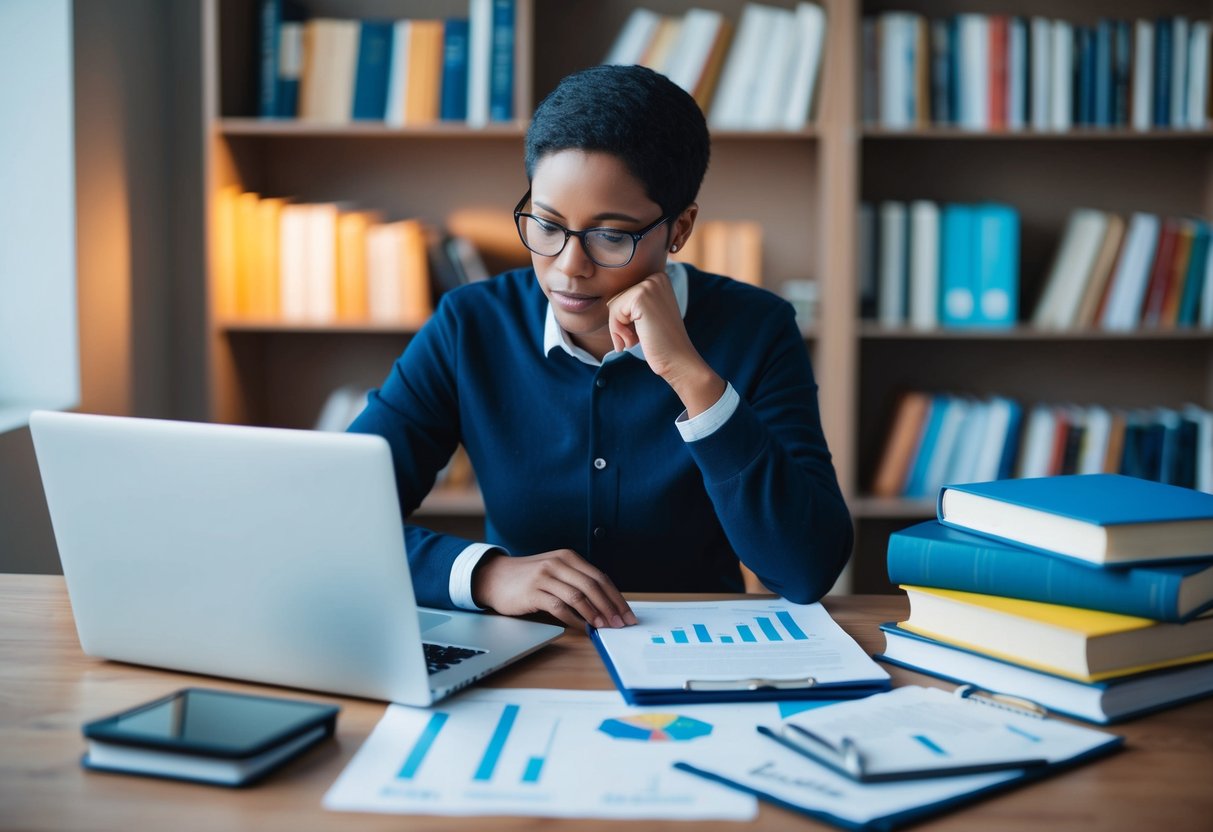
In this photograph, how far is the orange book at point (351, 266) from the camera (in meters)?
2.74

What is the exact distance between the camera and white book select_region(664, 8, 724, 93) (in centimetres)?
271

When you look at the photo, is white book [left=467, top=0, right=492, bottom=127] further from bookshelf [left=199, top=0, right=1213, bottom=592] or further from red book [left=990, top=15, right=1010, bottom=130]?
red book [left=990, top=15, right=1010, bottom=130]

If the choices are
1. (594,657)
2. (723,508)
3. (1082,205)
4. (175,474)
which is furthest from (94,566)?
(1082,205)

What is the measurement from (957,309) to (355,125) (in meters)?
1.48

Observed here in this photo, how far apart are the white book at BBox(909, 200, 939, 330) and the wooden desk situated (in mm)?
1866

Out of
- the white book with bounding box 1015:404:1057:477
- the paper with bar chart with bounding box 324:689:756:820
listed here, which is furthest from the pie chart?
Answer: the white book with bounding box 1015:404:1057:477

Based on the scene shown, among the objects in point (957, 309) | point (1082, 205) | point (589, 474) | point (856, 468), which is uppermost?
point (1082, 205)

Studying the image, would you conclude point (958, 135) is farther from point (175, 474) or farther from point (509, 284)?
point (175, 474)

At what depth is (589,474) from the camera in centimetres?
151

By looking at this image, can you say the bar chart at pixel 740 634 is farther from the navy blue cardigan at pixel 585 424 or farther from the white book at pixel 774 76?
the white book at pixel 774 76

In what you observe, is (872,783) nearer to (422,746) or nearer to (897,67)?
(422,746)

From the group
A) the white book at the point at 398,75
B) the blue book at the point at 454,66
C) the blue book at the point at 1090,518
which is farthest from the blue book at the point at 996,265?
the blue book at the point at 1090,518

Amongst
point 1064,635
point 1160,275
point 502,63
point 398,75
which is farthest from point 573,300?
point 1160,275

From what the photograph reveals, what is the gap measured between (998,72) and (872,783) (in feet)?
7.55
